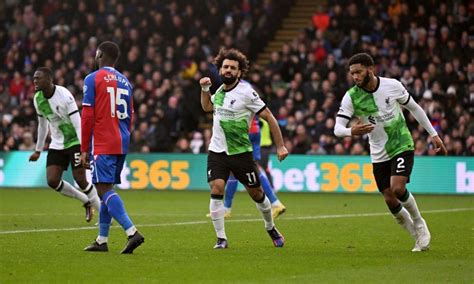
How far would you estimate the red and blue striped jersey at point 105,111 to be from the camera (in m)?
12.4

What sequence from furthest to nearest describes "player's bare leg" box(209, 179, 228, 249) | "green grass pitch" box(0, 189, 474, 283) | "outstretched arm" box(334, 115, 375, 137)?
"player's bare leg" box(209, 179, 228, 249), "outstretched arm" box(334, 115, 375, 137), "green grass pitch" box(0, 189, 474, 283)

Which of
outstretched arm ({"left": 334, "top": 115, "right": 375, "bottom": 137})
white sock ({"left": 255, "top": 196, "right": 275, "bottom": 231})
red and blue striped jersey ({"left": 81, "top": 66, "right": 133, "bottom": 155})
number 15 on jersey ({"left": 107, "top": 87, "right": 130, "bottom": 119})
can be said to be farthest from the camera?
white sock ({"left": 255, "top": 196, "right": 275, "bottom": 231})

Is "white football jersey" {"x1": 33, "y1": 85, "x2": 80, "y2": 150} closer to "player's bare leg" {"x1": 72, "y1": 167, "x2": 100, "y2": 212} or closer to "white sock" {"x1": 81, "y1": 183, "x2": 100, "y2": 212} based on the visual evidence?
"player's bare leg" {"x1": 72, "y1": 167, "x2": 100, "y2": 212}

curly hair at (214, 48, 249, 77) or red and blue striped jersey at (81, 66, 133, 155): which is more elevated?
curly hair at (214, 48, 249, 77)

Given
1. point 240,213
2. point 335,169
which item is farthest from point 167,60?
point 240,213

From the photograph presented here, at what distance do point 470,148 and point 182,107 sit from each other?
8696 millimetres

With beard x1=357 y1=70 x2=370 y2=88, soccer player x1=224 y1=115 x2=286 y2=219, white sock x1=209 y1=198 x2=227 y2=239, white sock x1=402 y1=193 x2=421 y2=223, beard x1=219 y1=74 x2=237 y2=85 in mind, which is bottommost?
soccer player x1=224 y1=115 x2=286 y2=219

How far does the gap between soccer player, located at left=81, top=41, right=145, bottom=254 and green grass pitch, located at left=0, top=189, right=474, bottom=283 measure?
45cm

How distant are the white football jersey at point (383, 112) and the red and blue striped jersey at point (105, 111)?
2.60 metres

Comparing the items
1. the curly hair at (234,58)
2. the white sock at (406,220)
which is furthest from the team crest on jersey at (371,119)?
the curly hair at (234,58)

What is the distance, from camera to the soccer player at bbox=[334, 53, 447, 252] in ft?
42.0

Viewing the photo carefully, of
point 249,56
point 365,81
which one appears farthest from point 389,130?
point 249,56

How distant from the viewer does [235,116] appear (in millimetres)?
13305

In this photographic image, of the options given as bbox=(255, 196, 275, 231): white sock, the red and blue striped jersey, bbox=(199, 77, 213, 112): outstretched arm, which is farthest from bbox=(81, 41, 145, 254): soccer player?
bbox=(255, 196, 275, 231): white sock
